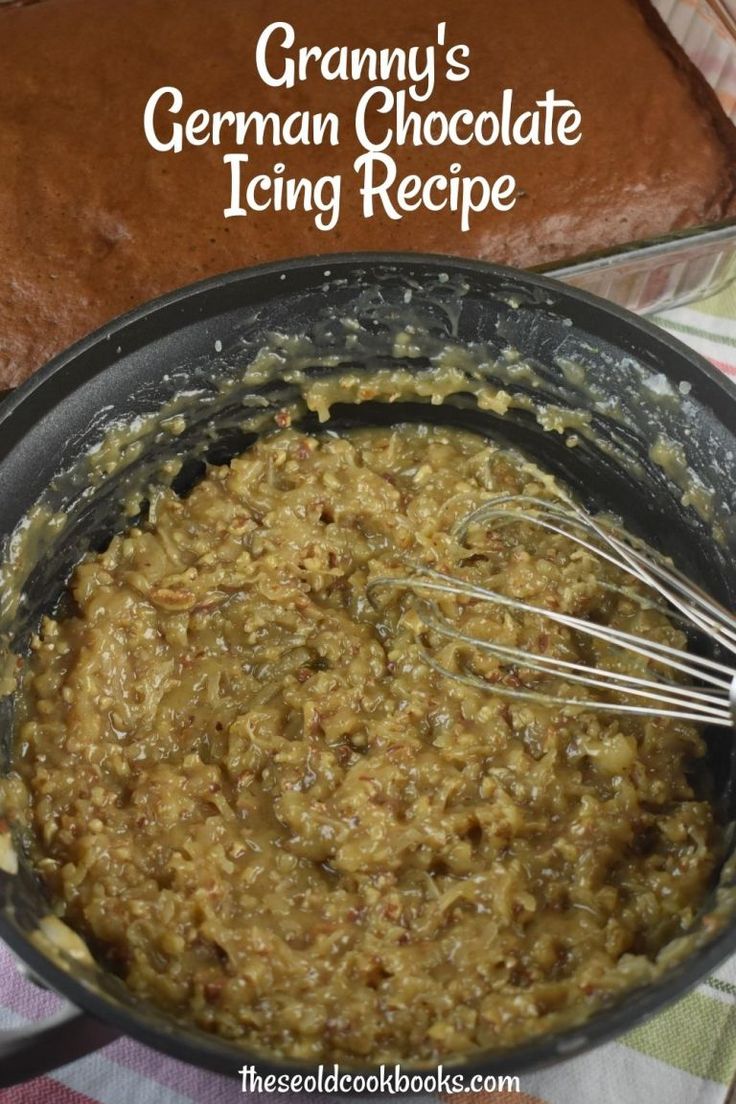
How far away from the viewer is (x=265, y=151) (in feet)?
8.98

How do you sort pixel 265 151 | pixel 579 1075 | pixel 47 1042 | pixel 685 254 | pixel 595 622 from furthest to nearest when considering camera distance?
pixel 265 151
pixel 685 254
pixel 595 622
pixel 579 1075
pixel 47 1042

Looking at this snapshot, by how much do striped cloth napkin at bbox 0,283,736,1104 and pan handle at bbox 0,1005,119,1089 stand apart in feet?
1.56

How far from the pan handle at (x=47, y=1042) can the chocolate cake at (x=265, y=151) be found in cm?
147

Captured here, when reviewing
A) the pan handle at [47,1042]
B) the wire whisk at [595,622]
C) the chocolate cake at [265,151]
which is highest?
the chocolate cake at [265,151]

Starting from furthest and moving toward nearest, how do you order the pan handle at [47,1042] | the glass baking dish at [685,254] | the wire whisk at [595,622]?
the glass baking dish at [685,254] → the wire whisk at [595,622] → the pan handle at [47,1042]

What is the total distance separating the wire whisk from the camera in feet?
6.39

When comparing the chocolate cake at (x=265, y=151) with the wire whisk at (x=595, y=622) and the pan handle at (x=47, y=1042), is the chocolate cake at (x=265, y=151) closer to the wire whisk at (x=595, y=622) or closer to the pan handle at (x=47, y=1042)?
the wire whisk at (x=595, y=622)

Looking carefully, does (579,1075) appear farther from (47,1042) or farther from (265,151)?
(265,151)

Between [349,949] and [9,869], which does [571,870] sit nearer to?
[349,949]

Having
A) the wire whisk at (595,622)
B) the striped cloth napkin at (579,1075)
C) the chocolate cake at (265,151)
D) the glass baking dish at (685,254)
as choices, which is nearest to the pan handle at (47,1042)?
the striped cloth napkin at (579,1075)

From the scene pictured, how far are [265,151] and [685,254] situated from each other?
981 mm

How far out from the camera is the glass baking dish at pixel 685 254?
2.54m

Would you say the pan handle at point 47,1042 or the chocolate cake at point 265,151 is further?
the chocolate cake at point 265,151

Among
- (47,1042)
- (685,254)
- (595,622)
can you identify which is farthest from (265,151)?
(47,1042)
